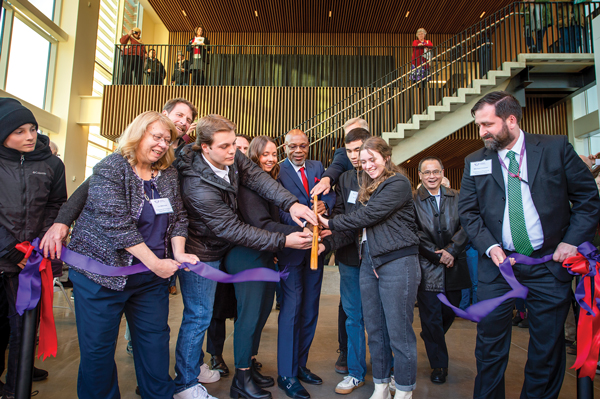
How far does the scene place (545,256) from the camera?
1897mm

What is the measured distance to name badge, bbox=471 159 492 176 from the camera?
2090 millimetres

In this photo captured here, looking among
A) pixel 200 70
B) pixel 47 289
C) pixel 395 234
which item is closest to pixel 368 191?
pixel 395 234

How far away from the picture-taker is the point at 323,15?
11727 millimetres

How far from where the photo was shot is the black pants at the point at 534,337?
1.88 metres

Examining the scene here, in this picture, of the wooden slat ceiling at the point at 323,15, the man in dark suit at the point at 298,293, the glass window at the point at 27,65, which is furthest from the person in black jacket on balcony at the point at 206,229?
the wooden slat ceiling at the point at 323,15

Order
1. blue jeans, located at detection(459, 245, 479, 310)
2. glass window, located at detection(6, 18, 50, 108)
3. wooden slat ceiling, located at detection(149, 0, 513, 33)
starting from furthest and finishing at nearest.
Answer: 1. wooden slat ceiling, located at detection(149, 0, 513, 33)
2. glass window, located at detection(6, 18, 50, 108)
3. blue jeans, located at detection(459, 245, 479, 310)

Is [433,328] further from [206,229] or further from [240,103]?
[240,103]

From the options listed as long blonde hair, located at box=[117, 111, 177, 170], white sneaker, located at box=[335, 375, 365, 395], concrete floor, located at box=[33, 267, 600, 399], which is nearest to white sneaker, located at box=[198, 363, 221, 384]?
concrete floor, located at box=[33, 267, 600, 399]

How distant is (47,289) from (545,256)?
2.59 meters

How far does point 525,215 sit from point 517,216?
0.04 meters

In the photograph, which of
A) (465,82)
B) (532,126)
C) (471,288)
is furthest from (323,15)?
(471,288)

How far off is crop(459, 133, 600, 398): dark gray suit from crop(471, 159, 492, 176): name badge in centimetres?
5

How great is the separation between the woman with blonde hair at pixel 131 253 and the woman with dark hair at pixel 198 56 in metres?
8.53

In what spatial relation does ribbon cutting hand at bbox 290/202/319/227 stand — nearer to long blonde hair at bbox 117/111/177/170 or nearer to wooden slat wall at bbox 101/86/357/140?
long blonde hair at bbox 117/111/177/170
